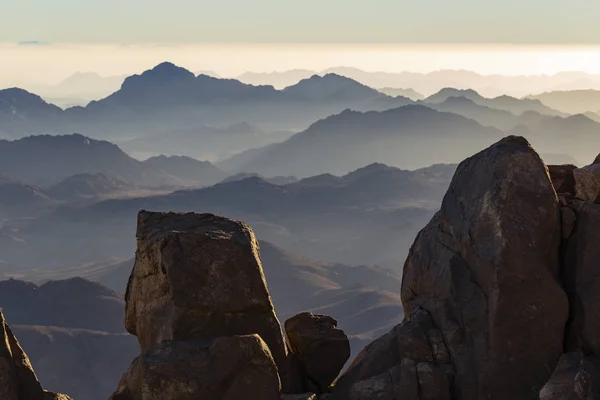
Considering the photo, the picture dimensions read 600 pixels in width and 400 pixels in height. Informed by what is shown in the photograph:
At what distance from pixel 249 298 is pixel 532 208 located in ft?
31.4

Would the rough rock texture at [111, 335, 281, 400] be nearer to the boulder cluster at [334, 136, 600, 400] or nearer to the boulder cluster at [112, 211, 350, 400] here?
the boulder cluster at [112, 211, 350, 400]

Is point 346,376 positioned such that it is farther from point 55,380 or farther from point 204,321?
point 55,380

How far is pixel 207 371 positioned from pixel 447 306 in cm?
851

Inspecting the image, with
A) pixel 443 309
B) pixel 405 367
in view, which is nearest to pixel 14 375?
pixel 405 367

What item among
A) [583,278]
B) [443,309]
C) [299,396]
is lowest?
[299,396]

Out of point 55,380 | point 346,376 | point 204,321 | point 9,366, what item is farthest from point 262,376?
point 55,380

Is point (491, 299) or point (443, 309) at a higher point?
point (491, 299)

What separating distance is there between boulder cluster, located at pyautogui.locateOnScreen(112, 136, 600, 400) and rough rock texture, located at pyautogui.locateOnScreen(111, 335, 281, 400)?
1.3 inches

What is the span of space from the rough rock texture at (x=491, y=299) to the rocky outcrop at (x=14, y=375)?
10.2m

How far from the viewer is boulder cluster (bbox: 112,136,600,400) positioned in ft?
82.7

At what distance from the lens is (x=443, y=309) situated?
1112 inches

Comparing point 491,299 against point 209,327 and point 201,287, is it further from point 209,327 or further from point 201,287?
point 201,287

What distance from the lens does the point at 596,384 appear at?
23.0 m

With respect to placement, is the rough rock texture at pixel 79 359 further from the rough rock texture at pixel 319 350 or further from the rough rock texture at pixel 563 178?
the rough rock texture at pixel 563 178
